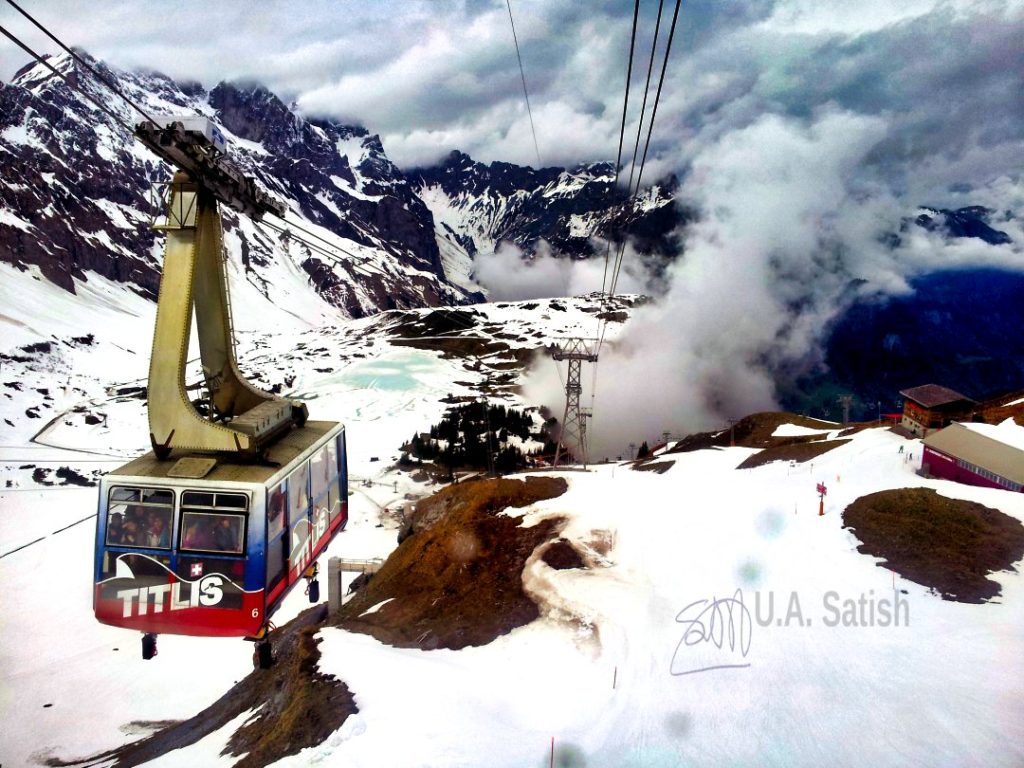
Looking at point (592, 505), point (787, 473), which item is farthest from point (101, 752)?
point (787, 473)

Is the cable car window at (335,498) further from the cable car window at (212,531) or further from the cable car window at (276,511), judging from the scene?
the cable car window at (212,531)

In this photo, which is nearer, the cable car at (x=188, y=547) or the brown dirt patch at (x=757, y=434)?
the cable car at (x=188, y=547)

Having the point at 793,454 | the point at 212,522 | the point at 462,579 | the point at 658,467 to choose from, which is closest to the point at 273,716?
the point at 212,522

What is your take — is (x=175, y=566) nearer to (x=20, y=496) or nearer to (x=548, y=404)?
(x=20, y=496)

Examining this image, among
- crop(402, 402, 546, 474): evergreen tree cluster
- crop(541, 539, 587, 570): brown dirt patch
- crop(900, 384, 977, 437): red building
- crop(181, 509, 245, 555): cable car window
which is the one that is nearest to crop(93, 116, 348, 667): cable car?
crop(181, 509, 245, 555): cable car window

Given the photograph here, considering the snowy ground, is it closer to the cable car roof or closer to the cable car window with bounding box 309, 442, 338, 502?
the cable car window with bounding box 309, 442, 338, 502

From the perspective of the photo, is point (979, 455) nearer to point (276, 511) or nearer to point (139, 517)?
point (276, 511)

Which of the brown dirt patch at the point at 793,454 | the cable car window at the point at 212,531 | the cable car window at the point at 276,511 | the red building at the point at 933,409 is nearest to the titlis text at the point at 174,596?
the cable car window at the point at 212,531

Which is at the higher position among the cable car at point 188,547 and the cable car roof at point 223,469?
the cable car roof at point 223,469
